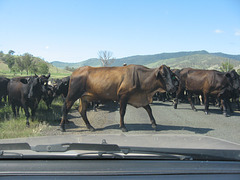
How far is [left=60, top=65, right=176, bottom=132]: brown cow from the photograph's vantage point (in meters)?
8.16

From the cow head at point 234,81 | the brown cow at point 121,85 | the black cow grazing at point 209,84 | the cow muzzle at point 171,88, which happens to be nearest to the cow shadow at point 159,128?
the brown cow at point 121,85

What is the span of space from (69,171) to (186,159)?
1.05 meters

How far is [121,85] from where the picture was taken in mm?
8188

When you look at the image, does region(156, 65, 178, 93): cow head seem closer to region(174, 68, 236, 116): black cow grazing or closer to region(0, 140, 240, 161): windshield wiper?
region(174, 68, 236, 116): black cow grazing

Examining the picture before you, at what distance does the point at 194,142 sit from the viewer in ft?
10.2

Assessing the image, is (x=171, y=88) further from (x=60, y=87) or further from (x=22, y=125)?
(x=60, y=87)

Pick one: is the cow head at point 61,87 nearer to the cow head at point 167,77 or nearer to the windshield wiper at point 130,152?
the cow head at point 167,77

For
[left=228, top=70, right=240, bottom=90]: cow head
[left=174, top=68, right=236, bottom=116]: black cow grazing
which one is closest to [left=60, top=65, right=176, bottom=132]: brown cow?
[left=174, top=68, right=236, bottom=116]: black cow grazing

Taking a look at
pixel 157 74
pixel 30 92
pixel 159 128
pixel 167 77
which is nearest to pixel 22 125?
pixel 30 92

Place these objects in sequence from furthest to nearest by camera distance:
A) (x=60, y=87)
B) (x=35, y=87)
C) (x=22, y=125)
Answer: (x=60, y=87)
(x=35, y=87)
(x=22, y=125)

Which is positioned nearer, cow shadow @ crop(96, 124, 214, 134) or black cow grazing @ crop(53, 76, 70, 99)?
cow shadow @ crop(96, 124, 214, 134)

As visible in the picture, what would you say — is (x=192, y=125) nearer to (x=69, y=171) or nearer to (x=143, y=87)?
(x=143, y=87)

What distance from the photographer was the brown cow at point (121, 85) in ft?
26.8

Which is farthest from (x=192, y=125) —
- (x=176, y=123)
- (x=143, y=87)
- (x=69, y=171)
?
(x=69, y=171)
